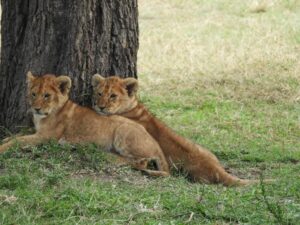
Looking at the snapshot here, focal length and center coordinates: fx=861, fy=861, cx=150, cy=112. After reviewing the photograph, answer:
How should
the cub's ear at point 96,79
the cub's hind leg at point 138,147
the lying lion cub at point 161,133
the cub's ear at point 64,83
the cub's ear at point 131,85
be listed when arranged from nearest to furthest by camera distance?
the lying lion cub at point 161,133 < the cub's hind leg at point 138,147 < the cub's ear at point 64,83 < the cub's ear at point 96,79 < the cub's ear at point 131,85

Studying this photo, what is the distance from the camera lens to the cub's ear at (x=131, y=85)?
8.02m

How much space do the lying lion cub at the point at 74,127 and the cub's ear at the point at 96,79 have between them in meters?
0.29

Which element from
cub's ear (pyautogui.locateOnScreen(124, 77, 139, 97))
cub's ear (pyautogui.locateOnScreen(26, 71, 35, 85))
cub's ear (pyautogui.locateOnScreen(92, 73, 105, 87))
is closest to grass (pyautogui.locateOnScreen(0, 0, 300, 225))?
cub's ear (pyautogui.locateOnScreen(26, 71, 35, 85))

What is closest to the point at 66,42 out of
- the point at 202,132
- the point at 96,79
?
the point at 96,79

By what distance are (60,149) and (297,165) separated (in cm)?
229

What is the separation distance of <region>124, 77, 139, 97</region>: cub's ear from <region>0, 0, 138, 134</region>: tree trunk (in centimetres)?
25

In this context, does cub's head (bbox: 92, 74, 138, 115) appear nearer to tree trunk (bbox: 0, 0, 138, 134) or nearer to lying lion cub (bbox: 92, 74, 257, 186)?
lying lion cub (bbox: 92, 74, 257, 186)

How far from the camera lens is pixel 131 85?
318 inches

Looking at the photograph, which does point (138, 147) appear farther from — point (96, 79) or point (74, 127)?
point (96, 79)

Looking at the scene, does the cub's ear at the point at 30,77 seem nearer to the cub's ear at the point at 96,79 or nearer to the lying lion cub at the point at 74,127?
the lying lion cub at the point at 74,127

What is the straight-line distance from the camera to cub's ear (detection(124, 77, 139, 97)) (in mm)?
8023

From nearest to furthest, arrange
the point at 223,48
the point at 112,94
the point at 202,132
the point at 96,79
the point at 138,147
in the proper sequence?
1. the point at 138,147
2. the point at 96,79
3. the point at 112,94
4. the point at 202,132
5. the point at 223,48

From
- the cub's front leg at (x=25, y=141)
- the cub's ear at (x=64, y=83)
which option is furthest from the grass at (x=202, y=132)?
the cub's ear at (x=64, y=83)

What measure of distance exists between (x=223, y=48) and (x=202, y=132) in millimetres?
3874
